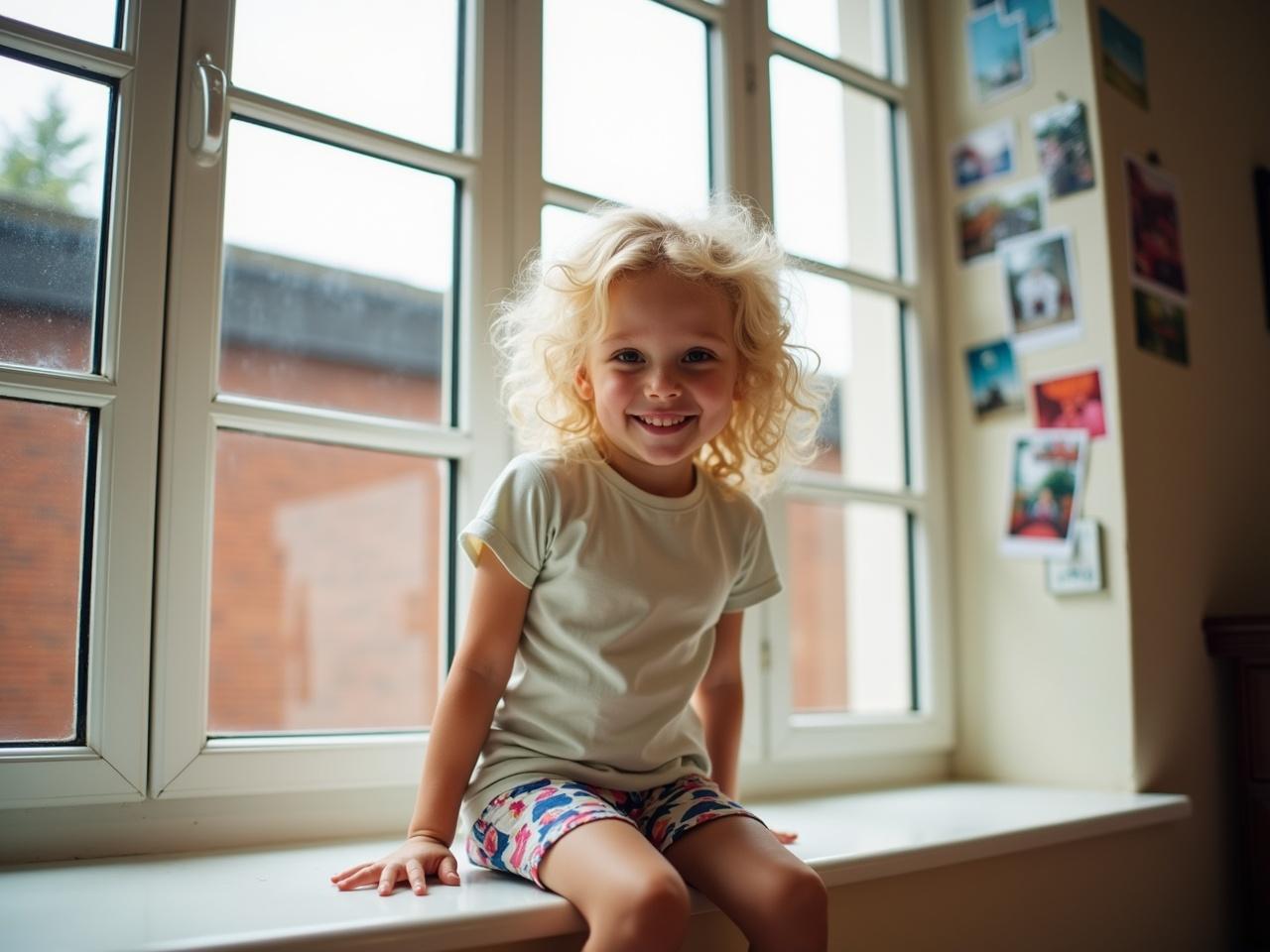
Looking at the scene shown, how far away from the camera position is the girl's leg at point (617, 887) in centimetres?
96

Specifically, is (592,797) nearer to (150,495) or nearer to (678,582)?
(678,582)

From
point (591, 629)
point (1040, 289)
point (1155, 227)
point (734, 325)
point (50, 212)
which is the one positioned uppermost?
point (1155, 227)

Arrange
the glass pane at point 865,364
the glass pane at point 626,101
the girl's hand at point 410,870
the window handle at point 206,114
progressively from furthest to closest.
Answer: the glass pane at point 865,364 → the glass pane at point 626,101 → the window handle at point 206,114 → the girl's hand at point 410,870

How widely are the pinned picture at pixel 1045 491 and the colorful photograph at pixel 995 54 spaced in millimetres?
664

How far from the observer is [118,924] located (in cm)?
93

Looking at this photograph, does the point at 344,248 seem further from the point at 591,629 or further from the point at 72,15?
the point at 591,629

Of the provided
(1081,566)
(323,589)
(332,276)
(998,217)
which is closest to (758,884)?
(1081,566)

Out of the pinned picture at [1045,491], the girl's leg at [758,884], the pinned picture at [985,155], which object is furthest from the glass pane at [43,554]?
the pinned picture at [985,155]

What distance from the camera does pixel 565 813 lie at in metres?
1.08

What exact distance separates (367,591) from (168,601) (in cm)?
676

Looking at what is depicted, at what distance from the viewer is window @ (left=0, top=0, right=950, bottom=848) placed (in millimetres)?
1241

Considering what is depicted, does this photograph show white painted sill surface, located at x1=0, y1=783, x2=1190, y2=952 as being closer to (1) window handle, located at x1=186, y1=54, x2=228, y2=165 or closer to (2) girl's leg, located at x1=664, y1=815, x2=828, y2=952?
(2) girl's leg, located at x1=664, y1=815, x2=828, y2=952

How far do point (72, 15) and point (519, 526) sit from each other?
80 cm

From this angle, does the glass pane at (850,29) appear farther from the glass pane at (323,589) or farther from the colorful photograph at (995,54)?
the glass pane at (323,589)
